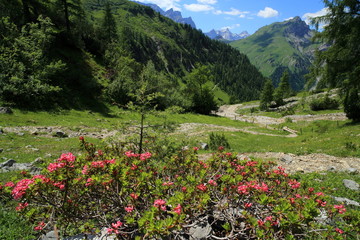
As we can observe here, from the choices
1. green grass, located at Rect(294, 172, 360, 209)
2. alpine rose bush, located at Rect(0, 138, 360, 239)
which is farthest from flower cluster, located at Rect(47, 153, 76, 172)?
green grass, located at Rect(294, 172, 360, 209)

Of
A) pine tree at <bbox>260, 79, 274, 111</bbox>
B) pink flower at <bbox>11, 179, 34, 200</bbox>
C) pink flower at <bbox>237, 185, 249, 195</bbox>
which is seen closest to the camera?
pink flower at <bbox>11, 179, 34, 200</bbox>

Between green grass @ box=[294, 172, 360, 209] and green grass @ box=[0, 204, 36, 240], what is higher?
green grass @ box=[0, 204, 36, 240]

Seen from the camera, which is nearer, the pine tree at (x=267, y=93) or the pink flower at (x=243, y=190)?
the pink flower at (x=243, y=190)

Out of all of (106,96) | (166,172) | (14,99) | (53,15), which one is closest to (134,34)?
(53,15)

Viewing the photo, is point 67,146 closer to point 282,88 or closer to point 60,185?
point 60,185

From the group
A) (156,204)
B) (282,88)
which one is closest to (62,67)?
(156,204)

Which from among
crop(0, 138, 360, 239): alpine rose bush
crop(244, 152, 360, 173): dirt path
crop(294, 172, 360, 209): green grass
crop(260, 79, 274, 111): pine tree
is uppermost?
crop(260, 79, 274, 111): pine tree

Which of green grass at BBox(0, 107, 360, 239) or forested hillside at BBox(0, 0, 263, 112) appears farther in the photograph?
forested hillside at BBox(0, 0, 263, 112)

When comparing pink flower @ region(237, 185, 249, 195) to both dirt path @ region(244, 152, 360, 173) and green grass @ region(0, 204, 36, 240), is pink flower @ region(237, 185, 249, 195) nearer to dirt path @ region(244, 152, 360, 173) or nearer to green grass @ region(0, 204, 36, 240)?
green grass @ region(0, 204, 36, 240)

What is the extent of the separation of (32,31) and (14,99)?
38.6 ft

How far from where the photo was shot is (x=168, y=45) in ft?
624

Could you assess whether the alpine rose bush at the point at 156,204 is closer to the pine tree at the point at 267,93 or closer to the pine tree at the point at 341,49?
the pine tree at the point at 341,49

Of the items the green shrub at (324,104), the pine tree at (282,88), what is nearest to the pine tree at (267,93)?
the pine tree at (282,88)

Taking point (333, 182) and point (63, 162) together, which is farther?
point (333, 182)
